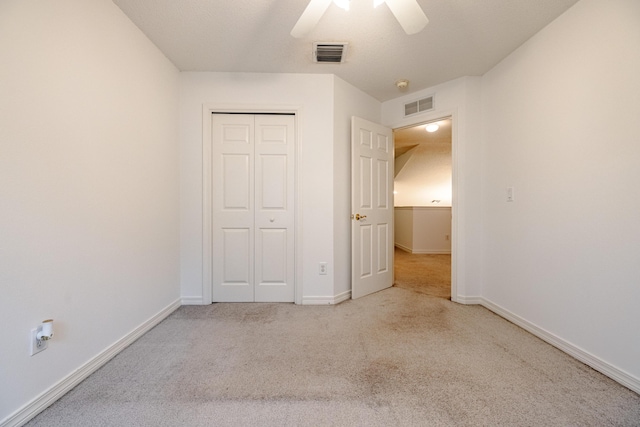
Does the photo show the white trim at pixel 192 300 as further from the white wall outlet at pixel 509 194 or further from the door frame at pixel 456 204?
the white wall outlet at pixel 509 194

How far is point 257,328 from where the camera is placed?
215 centimetres

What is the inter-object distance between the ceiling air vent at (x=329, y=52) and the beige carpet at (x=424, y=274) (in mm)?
2655

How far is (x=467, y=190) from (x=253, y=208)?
7.29ft

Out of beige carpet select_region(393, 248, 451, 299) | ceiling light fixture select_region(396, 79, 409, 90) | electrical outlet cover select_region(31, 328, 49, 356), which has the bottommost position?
beige carpet select_region(393, 248, 451, 299)

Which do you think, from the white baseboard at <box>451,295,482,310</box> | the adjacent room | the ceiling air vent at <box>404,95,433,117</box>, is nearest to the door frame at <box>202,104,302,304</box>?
the adjacent room

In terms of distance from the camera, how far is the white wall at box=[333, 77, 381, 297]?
277 cm

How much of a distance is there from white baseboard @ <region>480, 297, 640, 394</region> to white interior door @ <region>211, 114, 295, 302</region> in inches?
78.9

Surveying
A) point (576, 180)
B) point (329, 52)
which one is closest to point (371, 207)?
point (329, 52)

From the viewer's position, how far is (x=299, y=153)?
2727 millimetres

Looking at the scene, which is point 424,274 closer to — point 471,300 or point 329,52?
point 471,300

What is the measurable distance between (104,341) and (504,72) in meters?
3.76

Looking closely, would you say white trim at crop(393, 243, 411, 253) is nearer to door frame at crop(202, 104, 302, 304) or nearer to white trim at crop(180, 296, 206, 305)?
door frame at crop(202, 104, 302, 304)

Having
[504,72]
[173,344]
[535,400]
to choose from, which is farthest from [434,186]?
[173,344]

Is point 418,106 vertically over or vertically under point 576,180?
over
